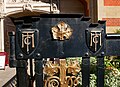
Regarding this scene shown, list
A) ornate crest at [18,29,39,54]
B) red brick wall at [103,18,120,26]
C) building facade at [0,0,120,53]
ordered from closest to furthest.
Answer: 1. ornate crest at [18,29,39,54]
2. red brick wall at [103,18,120,26]
3. building facade at [0,0,120,53]

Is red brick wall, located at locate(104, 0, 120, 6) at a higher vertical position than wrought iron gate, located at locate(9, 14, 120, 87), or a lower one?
higher

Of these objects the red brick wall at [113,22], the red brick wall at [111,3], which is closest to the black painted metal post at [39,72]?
the red brick wall at [113,22]

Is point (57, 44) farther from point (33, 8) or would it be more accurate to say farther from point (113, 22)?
point (33, 8)

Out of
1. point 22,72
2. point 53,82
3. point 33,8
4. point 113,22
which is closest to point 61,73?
point 53,82

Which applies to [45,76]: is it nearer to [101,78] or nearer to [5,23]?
[101,78]

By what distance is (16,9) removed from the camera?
8664 millimetres

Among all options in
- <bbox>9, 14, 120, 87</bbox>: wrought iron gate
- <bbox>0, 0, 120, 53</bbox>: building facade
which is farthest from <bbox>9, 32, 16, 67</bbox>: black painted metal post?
<bbox>0, 0, 120, 53</bbox>: building facade

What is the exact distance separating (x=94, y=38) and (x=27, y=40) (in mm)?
325

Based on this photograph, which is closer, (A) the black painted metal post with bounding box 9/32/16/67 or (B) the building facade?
(A) the black painted metal post with bounding box 9/32/16/67

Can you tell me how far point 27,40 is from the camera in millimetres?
1286

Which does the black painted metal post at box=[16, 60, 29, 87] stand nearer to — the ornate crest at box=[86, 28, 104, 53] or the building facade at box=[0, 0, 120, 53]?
the ornate crest at box=[86, 28, 104, 53]

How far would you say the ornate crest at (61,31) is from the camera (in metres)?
1.30

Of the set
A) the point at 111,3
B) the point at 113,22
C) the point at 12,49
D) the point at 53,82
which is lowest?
the point at 53,82

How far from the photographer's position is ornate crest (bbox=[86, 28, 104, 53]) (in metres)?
1.33
